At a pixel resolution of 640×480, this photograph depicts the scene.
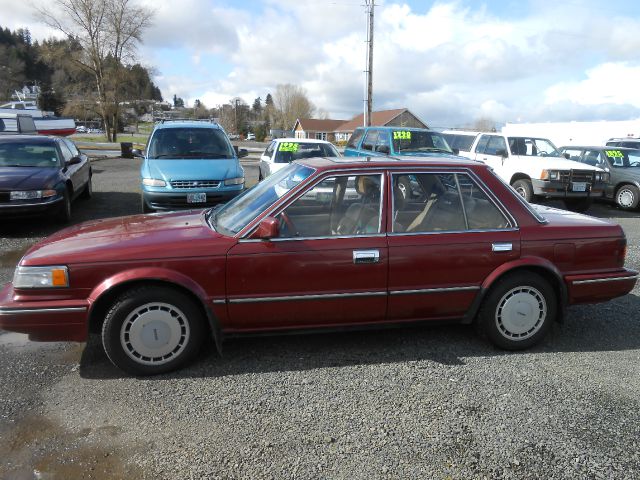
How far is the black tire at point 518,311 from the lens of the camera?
3895mm

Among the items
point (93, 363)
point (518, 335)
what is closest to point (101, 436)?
point (93, 363)

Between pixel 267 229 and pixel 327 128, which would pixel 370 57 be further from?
pixel 327 128

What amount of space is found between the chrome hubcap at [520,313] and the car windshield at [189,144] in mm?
6570

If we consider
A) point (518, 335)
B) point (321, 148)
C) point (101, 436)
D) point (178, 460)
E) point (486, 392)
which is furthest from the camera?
point (321, 148)

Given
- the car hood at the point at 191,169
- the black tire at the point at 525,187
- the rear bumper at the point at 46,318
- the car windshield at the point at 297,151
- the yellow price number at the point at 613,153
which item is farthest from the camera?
the yellow price number at the point at 613,153

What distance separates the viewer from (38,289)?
333 cm

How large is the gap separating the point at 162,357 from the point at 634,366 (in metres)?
3.69

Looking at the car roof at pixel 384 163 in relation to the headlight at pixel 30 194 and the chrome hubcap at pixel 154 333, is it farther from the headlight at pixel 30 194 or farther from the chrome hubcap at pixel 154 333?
the headlight at pixel 30 194

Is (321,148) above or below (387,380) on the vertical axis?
above

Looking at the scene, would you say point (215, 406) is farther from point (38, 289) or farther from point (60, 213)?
point (60, 213)

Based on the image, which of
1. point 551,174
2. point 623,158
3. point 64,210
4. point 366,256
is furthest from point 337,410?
point 623,158

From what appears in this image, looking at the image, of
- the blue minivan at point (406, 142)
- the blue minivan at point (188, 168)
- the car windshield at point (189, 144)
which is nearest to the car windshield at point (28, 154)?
the blue minivan at point (188, 168)

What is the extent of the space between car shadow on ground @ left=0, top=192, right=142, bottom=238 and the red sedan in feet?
16.6

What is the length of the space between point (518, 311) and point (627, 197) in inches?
438
